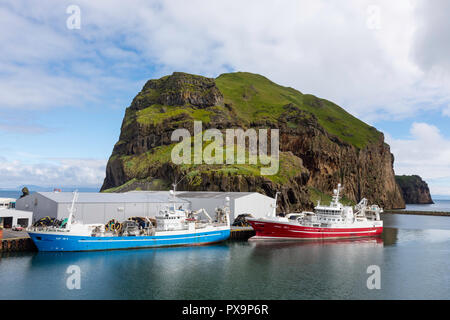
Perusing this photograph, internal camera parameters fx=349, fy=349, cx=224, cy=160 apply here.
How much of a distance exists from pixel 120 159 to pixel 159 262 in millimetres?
122706

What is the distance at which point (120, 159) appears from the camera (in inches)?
6378

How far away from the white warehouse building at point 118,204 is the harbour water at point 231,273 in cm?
1398

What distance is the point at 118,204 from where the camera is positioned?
222 feet

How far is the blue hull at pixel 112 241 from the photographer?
164 ft

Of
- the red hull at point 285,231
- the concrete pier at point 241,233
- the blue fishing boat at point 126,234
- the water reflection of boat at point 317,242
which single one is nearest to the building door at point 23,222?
the blue fishing boat at point 126,234

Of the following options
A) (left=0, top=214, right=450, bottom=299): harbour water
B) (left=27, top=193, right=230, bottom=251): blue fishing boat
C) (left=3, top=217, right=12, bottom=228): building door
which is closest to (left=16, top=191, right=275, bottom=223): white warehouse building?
(left=27, top=193, right=230, bottom=251): blue fishing boat

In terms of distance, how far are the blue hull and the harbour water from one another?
48.8 inches

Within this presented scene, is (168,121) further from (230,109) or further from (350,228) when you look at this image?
(350,228)

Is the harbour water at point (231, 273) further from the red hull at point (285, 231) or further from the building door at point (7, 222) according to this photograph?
the building door at point (7, 222)

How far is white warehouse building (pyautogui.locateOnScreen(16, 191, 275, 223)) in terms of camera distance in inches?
2463

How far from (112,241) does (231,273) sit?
21.7m

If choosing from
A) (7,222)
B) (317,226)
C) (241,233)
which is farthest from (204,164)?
Result: (7,222)

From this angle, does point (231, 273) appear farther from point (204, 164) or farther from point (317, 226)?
point (204, 164)

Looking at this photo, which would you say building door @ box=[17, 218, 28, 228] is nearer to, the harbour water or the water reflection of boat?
the harbour water
